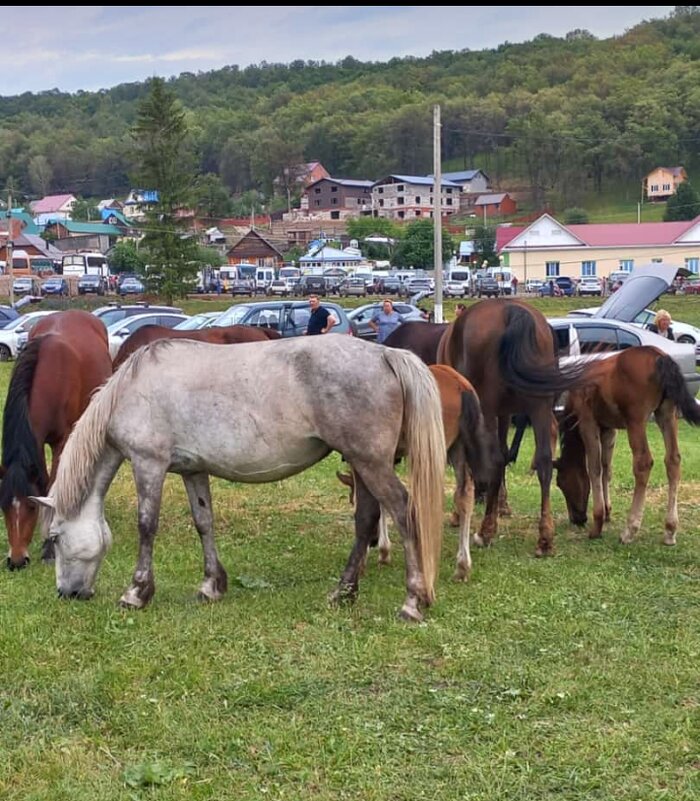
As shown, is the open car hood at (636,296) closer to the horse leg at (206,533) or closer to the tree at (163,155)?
the horse leg at (206,533)

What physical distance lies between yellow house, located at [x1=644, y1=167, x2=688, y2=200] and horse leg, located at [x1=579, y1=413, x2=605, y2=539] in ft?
337

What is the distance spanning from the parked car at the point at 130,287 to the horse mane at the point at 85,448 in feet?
178

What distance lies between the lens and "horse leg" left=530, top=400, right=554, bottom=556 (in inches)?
293

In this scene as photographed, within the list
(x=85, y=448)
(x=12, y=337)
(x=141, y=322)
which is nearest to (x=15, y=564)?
(x=85, y=448)

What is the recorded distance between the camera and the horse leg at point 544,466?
7.44m

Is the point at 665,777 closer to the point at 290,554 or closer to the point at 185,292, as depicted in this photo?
the point at 290,554

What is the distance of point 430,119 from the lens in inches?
4486

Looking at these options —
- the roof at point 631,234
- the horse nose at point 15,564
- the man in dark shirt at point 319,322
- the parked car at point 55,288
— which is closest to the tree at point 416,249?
the roof at point 631,234

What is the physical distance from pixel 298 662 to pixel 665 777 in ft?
6.84

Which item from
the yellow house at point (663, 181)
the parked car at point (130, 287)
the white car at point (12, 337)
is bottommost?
the parked car at point (130, 287)

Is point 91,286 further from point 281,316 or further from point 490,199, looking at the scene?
point 490,199

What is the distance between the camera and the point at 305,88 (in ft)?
505

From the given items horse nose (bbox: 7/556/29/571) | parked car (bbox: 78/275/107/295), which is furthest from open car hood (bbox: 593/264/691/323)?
parked car (bbox: 78/275/107/295)

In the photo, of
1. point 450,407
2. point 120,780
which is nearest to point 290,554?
point 450,407
